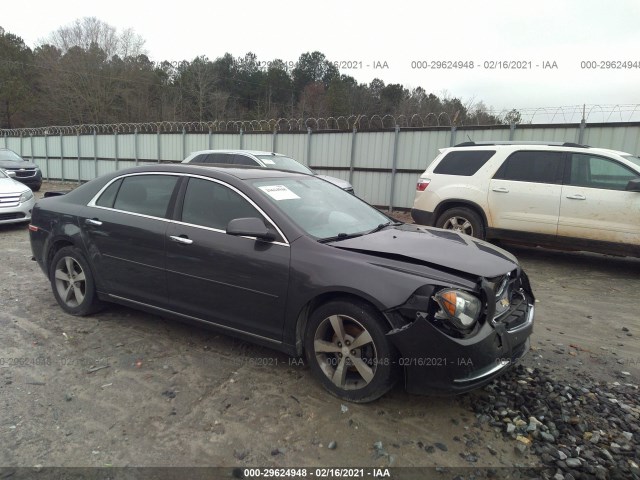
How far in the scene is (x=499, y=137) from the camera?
34.3ft

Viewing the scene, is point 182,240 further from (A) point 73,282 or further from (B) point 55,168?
(B) point 55,168

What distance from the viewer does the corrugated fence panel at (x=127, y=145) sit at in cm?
1820

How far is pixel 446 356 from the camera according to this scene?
2529mm

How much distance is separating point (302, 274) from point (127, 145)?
18.0m

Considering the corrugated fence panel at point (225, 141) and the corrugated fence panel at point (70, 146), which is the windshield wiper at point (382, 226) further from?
the corrugated fence panel at point (70, 146)

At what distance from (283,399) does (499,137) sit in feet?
31.3

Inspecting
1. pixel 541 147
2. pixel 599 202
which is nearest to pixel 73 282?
pixel 541 147

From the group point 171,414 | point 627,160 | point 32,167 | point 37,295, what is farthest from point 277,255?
point 32,167

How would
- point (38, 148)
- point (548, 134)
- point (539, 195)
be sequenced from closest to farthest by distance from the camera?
A: point (539, 195) → point (548, 134) → point (38, 148)

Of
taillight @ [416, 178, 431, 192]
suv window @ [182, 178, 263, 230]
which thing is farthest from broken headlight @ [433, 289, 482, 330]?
taillight @ [416, 178, 431, 192]

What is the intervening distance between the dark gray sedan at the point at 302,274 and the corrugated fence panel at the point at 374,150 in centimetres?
831

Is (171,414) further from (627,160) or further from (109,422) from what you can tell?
(627,160)

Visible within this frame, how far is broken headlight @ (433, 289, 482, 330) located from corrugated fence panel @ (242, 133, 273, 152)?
12.4m

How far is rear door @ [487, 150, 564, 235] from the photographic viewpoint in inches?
256
